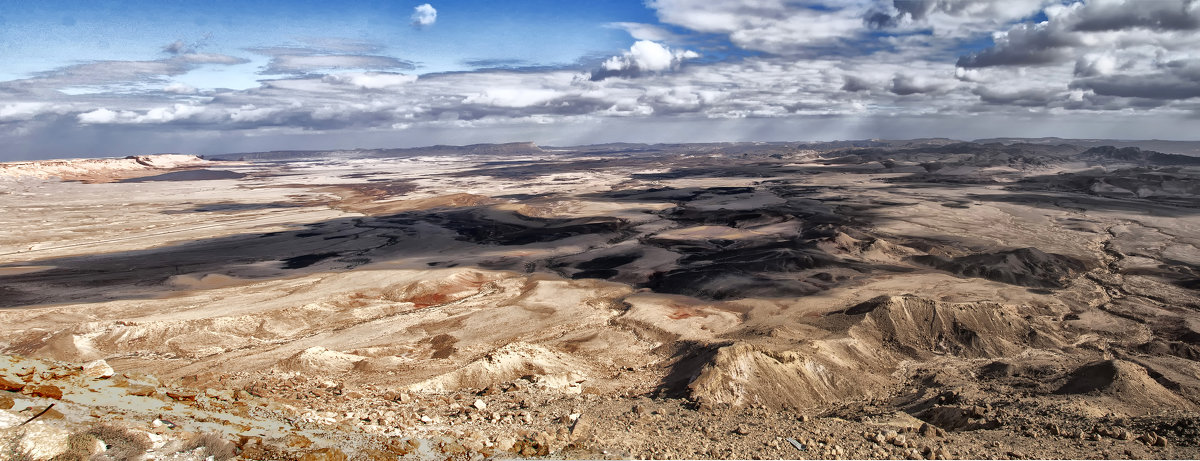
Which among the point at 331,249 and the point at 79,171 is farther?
the point at 79,171

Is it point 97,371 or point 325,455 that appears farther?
point 97,371

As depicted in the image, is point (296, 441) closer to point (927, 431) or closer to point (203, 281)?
point (927, 431)

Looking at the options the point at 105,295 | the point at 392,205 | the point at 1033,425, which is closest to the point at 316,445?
the point at 1033,425

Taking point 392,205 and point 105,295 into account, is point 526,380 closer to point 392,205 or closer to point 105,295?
point 105,295

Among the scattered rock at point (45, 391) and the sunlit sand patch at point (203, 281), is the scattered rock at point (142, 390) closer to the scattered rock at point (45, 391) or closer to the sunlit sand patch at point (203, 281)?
the scattered rock at point (45, 391)

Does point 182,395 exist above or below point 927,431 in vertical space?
above

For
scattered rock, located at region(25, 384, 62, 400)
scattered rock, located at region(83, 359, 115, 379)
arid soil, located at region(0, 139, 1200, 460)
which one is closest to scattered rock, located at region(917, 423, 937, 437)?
arid soil, located at region(0, 139, 1200, 460)

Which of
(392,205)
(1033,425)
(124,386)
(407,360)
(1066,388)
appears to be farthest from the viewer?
(392,205)

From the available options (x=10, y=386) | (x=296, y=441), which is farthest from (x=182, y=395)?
(x=296, y=441)

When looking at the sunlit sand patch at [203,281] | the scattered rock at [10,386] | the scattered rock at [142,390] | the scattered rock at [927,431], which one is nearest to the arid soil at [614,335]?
the scattered rock at [10,386]

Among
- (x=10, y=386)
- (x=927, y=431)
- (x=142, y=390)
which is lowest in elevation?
(x=927, y=431)
